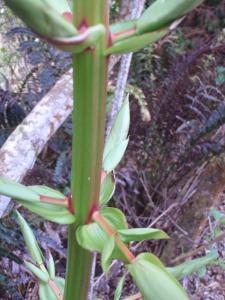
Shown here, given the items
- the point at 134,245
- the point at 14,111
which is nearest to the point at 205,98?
the point at 134,245

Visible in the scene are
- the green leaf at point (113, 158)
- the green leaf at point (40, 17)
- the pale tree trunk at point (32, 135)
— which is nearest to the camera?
the green leaf at point (40, 17)

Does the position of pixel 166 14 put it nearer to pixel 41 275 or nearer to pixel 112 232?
pixel 112 232

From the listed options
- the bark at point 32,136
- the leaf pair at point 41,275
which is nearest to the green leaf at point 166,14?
the leaf pair at point 41,275

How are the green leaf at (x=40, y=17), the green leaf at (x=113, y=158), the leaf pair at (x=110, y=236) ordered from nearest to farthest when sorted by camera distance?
the green leaf at (x=40, y=17), the leaf pair at (x=110, y=236), the green leaf at (x=113, y=158)

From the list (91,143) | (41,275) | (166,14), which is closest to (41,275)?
(41,275)

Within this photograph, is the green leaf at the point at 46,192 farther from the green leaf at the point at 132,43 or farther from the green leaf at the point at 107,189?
the green leaf at the point at 132,43

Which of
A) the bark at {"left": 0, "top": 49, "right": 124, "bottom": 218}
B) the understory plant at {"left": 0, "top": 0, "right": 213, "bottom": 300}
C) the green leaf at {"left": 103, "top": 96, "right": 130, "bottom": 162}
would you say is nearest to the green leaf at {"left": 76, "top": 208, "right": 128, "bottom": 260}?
the understory plant at {"left": 0, "top": 0, "right": 213, "bottom": 300}
